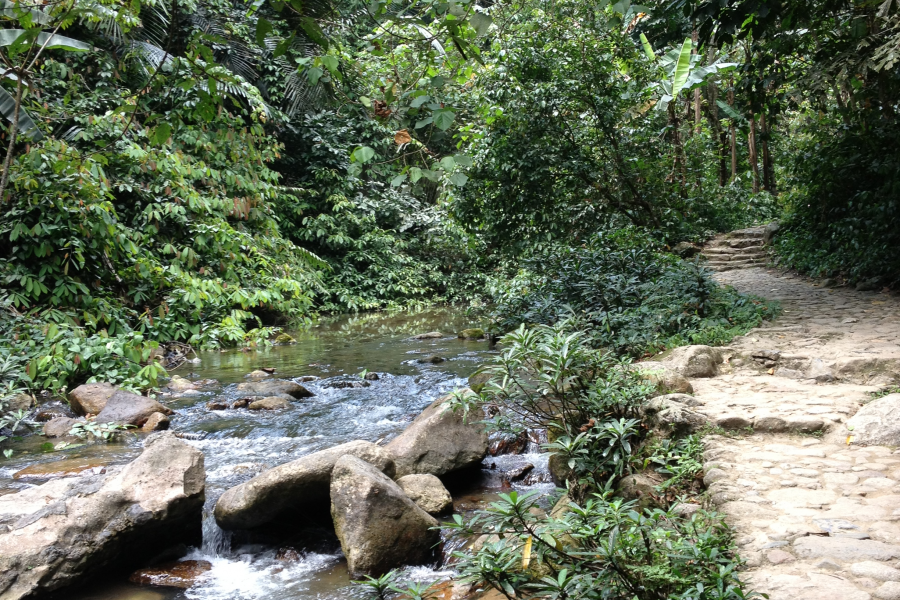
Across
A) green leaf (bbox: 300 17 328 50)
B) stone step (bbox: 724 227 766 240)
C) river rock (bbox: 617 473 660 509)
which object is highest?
green leaf (bbox: 300 17 328 50)

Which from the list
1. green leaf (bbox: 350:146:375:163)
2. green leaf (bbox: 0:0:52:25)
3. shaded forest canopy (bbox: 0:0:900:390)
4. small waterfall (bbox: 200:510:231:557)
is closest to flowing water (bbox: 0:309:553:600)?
small waterfall (bbox: 200:510:231:557)

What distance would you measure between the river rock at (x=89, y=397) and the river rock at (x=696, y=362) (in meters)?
5.92

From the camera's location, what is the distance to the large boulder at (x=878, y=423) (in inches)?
138

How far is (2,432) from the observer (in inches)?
236

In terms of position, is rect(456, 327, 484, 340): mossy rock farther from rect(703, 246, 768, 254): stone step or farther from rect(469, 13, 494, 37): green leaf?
rect(469, 13, 494, 37): green leaf

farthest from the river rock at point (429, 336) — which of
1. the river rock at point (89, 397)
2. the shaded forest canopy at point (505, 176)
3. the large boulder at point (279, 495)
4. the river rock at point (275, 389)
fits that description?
the large boulder at point (279, 495)

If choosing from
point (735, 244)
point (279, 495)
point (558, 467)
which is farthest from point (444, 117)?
point (735, 244)

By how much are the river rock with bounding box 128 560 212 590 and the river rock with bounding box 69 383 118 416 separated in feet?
10.8

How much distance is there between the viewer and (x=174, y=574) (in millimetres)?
3840

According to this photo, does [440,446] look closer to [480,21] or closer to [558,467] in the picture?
[558,467]

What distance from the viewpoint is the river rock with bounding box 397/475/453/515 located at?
4.29 metres

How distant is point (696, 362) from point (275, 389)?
496 centimetres

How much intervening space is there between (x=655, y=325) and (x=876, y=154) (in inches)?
209

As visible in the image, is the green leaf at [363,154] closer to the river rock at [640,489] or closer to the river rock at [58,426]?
the river rock at [640,489]
